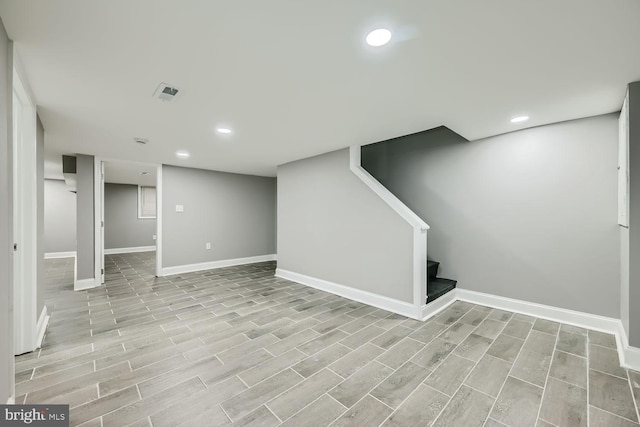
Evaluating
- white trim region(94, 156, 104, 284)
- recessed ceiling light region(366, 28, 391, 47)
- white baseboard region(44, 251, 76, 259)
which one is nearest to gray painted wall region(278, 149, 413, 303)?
recessed ceiling light region(366, 28, 391, 47)

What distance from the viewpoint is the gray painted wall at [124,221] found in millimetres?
7758

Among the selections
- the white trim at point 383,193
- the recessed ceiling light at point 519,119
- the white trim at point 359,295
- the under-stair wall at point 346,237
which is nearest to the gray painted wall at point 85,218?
the under-stair wall at point 346,237

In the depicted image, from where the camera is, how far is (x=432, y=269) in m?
3.73

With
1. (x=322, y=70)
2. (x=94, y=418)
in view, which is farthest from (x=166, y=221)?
(x=322, y=70)

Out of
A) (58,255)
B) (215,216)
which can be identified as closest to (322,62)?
(215,216)

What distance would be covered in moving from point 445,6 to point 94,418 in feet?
9.63

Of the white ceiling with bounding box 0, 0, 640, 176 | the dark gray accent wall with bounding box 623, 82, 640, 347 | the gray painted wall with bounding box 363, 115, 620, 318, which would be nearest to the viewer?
the white ceiling with bounding box 0, 0, 640, 176

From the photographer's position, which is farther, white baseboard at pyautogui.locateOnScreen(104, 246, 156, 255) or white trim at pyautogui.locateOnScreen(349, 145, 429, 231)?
white baseboard at pyautogui.locateOnScreen(104, 246, 156, 255)

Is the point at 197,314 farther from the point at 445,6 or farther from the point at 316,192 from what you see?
the point at 445,6

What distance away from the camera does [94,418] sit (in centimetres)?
149

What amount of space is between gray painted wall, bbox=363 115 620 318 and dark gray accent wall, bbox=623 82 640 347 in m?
0.77

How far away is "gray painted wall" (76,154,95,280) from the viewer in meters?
4.18

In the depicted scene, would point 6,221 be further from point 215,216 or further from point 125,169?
point 125,169

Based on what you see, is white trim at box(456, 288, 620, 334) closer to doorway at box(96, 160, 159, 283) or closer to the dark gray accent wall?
the dark gray accent wall
